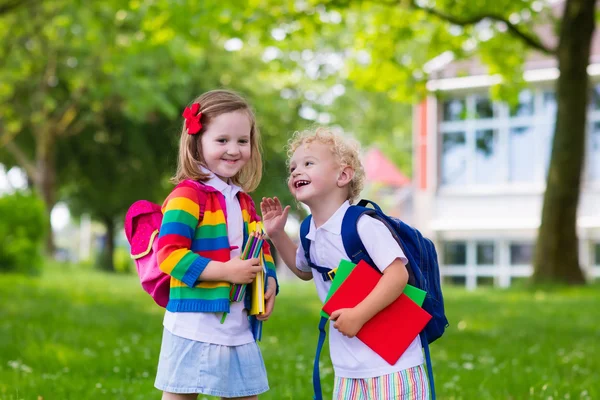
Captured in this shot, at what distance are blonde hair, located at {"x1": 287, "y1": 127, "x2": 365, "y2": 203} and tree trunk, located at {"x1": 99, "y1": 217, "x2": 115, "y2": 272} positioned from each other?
3107 centimetres

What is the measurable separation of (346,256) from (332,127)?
879 millimetres

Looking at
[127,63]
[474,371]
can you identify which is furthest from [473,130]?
[474,371]

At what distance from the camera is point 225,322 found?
3.11 meters

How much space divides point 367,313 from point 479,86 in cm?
2751

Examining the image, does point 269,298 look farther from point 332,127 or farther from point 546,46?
point 546,46

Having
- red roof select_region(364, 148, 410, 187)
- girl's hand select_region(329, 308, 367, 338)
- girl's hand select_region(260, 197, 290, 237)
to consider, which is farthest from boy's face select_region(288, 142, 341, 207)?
red roof select_region(364, 148, 410, 187)

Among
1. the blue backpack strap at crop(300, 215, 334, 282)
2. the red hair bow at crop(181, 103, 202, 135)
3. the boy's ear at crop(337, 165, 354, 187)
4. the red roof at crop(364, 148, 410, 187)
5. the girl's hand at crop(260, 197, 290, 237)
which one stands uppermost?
the red roof at crop(364, 148, 410, 187)

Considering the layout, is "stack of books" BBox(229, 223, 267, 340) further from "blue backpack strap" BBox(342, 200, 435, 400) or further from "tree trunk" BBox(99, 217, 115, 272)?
"tree trunk" BBox(99, 217, 115, 272)

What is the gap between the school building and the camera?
1147 inches

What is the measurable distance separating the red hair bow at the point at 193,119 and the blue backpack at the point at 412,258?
660 mm

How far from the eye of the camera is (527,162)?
2997 centimetres

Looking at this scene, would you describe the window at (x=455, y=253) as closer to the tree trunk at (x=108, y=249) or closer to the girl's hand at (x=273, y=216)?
the tree trunk at (x=108, y=249)

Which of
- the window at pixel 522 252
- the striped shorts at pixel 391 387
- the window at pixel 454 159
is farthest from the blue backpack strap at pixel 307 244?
the window at pixel 522 252

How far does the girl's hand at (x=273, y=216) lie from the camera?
139 inches
